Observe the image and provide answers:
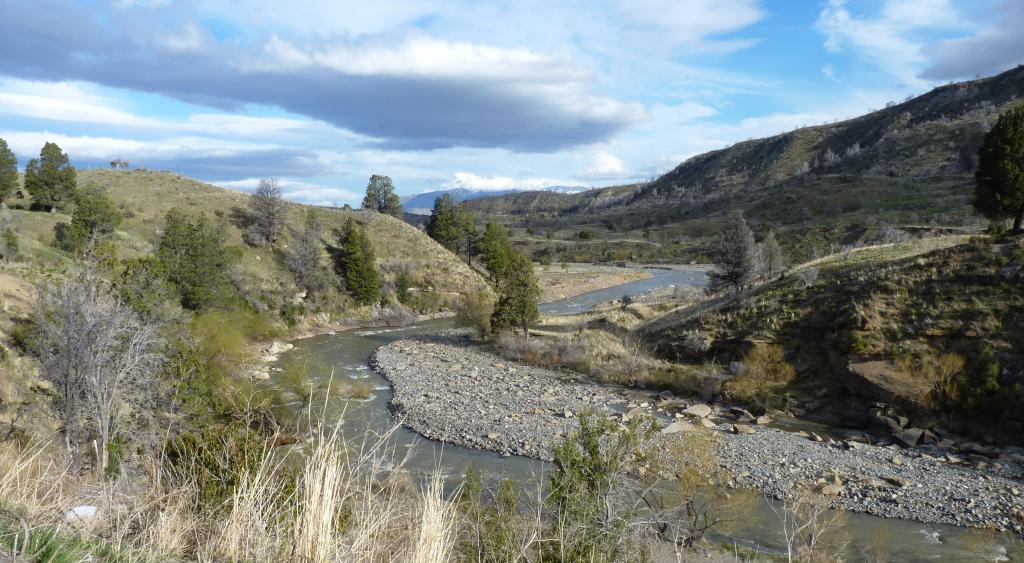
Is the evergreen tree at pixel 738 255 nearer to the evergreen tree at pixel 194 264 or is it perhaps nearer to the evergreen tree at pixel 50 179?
the evergreen tree at pixel 194 264

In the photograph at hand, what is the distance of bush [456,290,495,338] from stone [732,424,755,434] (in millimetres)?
19507

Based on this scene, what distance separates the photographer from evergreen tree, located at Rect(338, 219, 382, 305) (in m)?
48.8

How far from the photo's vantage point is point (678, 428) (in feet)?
68.8

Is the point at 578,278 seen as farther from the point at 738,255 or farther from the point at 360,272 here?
the point at 738,255

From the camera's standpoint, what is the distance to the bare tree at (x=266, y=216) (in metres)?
51.3

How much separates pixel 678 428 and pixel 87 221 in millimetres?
38686

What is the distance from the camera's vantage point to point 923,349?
22016mm

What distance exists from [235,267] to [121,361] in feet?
103

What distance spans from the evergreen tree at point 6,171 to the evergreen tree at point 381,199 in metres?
37.2

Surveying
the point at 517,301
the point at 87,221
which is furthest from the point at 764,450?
the point at 87,221

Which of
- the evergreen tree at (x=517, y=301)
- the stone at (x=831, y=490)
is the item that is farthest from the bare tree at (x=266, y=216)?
the stone at (x=831, y=490)

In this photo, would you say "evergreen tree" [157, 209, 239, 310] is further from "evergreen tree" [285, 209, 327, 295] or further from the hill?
the hill

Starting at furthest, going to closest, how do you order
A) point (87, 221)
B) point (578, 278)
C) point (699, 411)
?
point (578, 278) < point (87, 221) < point (699, 411)

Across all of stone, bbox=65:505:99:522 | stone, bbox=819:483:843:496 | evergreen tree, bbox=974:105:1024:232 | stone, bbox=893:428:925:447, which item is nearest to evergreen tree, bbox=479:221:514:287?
evergreen tree, bbox=974:105:1024:232
